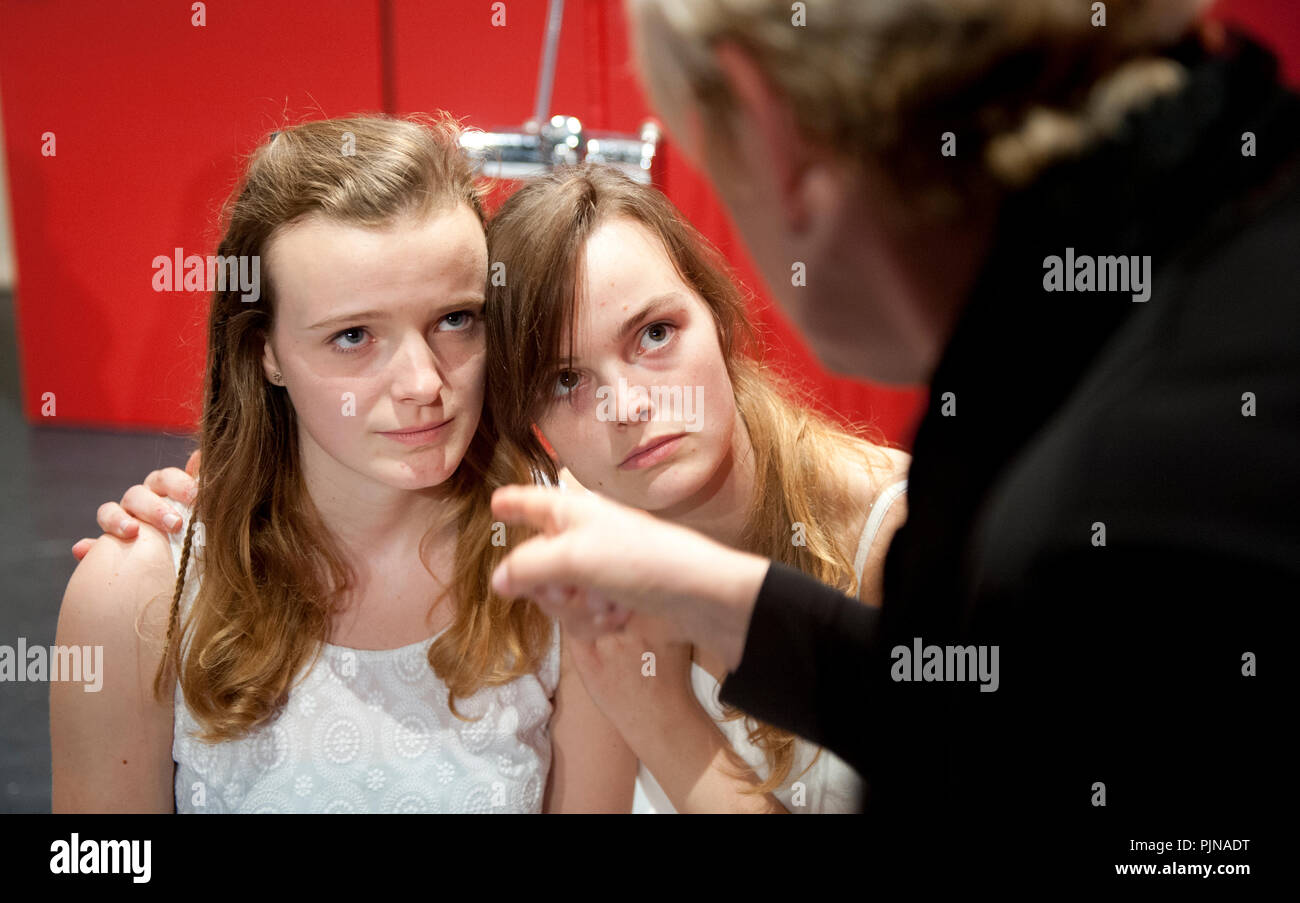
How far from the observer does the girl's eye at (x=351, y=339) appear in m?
1.29

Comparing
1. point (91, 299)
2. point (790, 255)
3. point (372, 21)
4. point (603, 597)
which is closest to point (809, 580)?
point (603, 597)

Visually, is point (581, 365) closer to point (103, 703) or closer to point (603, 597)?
point (603, 597)

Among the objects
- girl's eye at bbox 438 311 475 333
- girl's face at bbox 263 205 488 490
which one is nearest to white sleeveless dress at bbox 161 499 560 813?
girl's face at bbox 263 205 488 490

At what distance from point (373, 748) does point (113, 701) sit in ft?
0.99

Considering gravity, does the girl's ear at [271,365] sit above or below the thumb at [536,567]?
above

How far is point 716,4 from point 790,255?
0.15 m

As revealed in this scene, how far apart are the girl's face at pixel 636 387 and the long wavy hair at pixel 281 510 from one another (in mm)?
138

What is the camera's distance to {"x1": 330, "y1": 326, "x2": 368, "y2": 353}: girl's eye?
129 centimetres

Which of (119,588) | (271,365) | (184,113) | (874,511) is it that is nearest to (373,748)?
(119,588)

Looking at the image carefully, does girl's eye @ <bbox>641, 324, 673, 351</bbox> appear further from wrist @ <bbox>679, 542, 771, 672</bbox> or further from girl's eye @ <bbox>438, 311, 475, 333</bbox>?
wrist @ <bbox>679, 542, 771, 672</bbox>

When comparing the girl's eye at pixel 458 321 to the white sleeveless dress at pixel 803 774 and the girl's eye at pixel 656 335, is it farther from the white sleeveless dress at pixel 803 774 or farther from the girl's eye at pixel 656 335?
the white sleeveless dress at pixel 803 774

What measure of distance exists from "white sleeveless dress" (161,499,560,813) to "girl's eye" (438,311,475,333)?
39 cm

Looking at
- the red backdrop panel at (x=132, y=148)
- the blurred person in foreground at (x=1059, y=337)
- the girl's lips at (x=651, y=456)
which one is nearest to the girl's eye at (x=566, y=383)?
the girl's lips at (x=651, y=456)

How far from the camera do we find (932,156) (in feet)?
2.09
